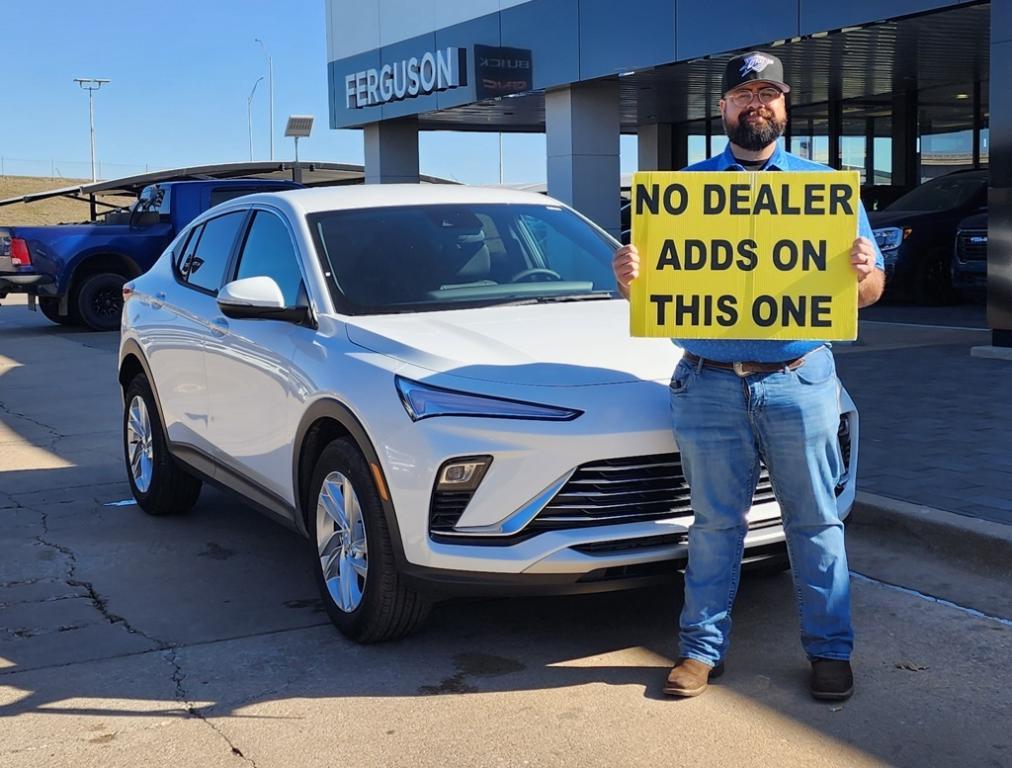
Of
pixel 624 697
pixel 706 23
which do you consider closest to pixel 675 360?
pixel 624 697

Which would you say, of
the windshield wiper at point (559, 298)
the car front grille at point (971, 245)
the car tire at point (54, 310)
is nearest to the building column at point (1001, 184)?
the car front grille at point (971, 245)

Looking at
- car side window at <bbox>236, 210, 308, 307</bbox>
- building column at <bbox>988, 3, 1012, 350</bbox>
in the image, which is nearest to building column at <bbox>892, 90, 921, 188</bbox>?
building column at <bbox>988, 3, 1012, 350</bbox>

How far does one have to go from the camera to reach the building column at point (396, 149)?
2552cm

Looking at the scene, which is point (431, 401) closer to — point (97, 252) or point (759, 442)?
point (759, 442)

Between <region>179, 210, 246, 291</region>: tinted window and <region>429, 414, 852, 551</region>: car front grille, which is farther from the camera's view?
<region>179, 210, 246, 291</region>: tinted window

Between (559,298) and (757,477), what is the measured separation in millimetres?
1542

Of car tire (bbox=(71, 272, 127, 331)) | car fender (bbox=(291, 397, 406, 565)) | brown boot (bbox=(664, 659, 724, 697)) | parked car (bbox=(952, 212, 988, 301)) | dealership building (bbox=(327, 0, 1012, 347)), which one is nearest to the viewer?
brown boot (bbox=(664, 659, 724, 697))

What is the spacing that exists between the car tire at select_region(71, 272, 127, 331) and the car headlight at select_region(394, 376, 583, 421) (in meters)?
14.6

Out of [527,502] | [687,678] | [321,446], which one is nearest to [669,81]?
[321,446]

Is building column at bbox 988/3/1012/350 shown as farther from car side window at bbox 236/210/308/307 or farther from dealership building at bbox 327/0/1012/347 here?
car side window at bbox 236/210/308/307

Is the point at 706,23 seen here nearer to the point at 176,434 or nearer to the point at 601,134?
the point at 601,134

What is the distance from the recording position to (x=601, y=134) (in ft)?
63.4

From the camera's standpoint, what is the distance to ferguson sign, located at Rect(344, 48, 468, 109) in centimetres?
2100

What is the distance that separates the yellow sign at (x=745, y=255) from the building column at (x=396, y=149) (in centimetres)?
2190
